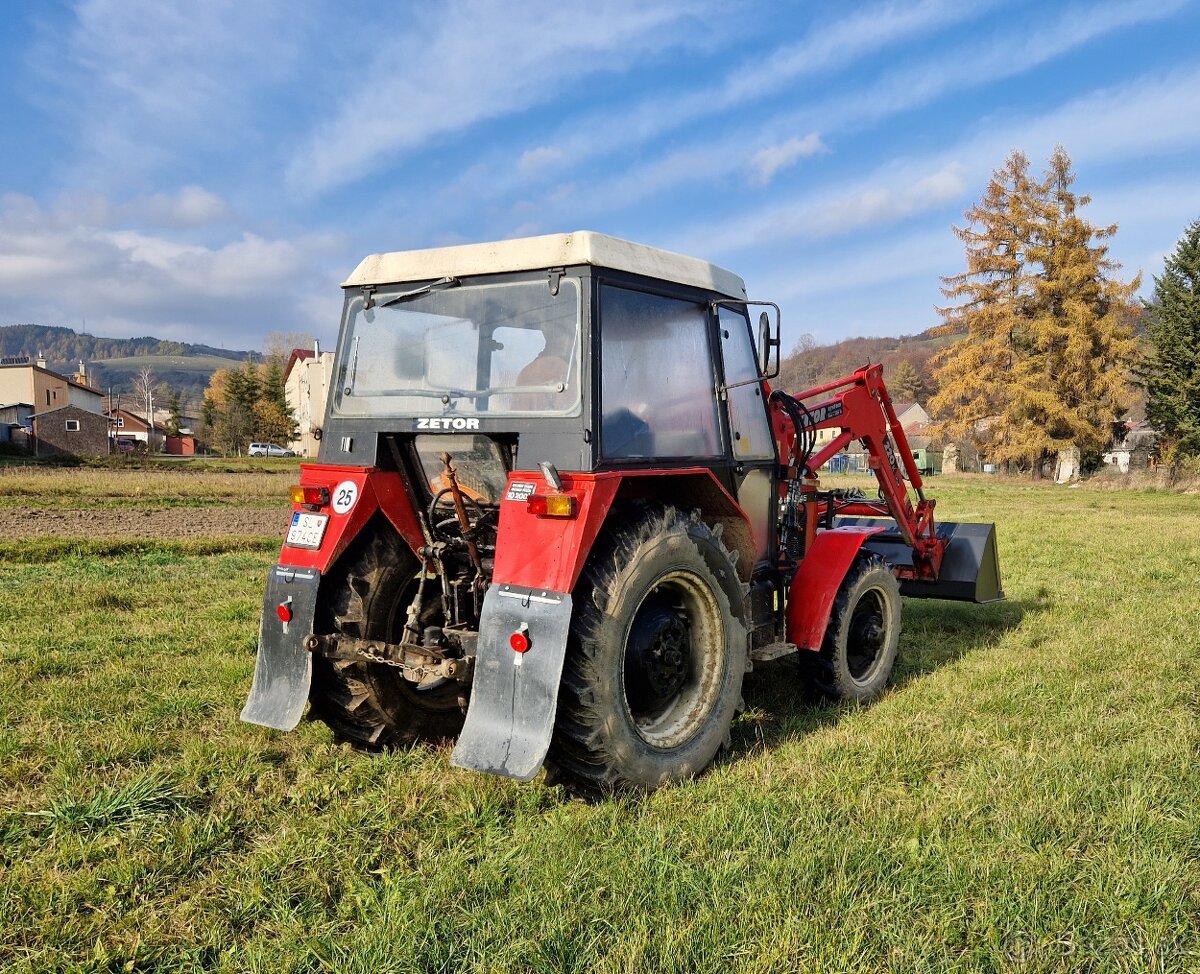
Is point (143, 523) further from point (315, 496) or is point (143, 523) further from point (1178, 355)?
point (1178, 355)

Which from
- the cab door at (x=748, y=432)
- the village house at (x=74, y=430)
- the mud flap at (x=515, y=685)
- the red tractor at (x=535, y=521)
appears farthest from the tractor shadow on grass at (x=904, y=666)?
the village house at (x=74, y=430)

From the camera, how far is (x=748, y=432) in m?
5.04

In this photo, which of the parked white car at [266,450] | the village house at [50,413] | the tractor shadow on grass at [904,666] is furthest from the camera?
the parked white car at [266,450]

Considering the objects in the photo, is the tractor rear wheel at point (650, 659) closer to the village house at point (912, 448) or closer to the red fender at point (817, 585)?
the red fender at point (817, 585)

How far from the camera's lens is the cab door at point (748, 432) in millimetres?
4875

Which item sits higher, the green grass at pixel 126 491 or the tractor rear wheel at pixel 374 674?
the green grass at pixel 126 491

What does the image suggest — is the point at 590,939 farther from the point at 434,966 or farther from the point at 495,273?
the point at 495,273

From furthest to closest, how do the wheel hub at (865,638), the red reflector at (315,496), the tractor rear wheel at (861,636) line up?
the wheel hub at (865,638)
the tractor rear wheel at (861,636)
the red reflector at (315,496)

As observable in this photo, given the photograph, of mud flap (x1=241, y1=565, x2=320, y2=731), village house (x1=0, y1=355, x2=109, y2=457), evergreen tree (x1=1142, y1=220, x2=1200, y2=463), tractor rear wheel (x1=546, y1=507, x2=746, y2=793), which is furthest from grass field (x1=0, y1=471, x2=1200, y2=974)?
village house (x1=0, y1=355, x2=109, y2=457)

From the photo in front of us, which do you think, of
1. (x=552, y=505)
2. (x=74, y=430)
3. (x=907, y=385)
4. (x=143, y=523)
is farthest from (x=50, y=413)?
(x=907, y=385)

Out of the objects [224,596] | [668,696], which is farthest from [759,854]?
[224,596]

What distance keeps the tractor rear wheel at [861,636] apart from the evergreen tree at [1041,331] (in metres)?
34.0

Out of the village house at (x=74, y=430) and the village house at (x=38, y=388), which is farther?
the village house at (x=38, y=388)

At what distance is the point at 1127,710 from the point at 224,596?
24.2 feet
